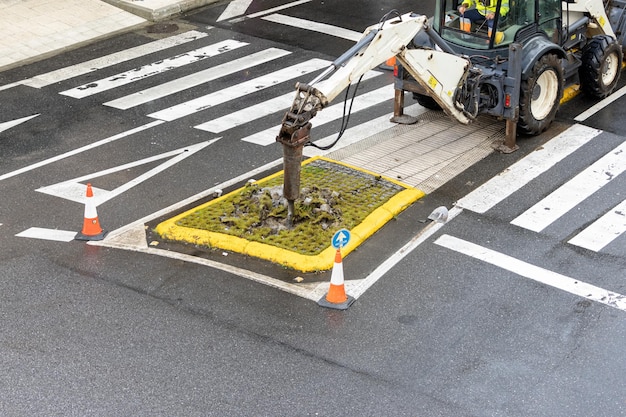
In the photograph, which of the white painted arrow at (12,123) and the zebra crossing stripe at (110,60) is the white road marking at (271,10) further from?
the white painted arrow at (12,123)

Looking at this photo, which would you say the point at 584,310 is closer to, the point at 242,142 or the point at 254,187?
the point at 254,187

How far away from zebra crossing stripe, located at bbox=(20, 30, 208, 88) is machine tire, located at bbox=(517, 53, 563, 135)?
7741 millimetres

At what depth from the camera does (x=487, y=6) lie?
13938 millimetres

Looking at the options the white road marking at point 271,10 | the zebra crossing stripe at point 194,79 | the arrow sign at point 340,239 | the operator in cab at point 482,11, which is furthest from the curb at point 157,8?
the arrow sign at point 340,239

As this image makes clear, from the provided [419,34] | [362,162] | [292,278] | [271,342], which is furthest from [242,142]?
[271,342]

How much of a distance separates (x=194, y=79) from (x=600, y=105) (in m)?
7.21

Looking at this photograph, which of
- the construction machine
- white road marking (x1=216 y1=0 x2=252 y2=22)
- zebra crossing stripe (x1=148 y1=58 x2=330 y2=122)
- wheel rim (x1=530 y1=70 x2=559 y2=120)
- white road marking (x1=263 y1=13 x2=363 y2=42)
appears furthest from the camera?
white road marking (x1=216 y1=0 x2=252 y2=22)

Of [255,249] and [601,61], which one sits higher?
[601,61]

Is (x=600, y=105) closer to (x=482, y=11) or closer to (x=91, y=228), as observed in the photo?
(x=482, y=11)

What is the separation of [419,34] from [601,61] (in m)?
3.45

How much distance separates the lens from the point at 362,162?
1378 cm

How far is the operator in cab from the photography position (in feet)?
45.5

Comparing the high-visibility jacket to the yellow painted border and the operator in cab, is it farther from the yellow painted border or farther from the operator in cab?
the yellow painted border

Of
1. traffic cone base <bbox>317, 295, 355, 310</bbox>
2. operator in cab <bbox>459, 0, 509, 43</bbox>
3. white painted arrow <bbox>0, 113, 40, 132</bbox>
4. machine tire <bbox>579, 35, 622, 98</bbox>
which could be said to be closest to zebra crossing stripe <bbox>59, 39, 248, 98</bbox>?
white painted arrow <bbox>0, 113, 40, 132</bbox>
